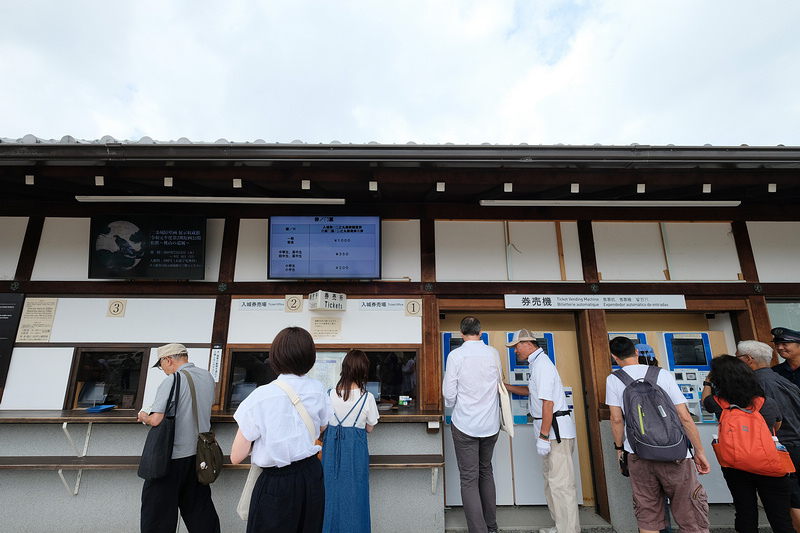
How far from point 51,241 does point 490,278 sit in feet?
16.4

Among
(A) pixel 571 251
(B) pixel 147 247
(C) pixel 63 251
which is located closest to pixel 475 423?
(A) pixel 571 251

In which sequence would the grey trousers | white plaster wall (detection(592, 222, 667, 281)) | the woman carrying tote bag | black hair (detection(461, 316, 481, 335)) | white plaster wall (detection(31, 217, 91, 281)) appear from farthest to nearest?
white plaster wall (detection(592, 222, 667, 281)) < white plaster wall (detection(31, 217, 91, 281)) < black hair (detection(461, 316, 481, 335)) < the grey trousers < the woman carrying tote bag

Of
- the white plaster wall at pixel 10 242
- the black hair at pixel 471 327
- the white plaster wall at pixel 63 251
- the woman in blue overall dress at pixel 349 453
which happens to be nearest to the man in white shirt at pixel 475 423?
the black hair at pixel 471 327

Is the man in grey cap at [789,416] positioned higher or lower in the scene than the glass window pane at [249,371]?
lower

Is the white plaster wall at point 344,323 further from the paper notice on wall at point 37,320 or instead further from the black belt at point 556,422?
the paper notice on wall at point 37,320

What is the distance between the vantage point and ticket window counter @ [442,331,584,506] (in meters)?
4.06

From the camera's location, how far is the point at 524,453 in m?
4.16

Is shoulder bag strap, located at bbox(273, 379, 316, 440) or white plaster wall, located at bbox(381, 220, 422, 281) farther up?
white plaster wall, located at bbox(381, 220, 422, 281)

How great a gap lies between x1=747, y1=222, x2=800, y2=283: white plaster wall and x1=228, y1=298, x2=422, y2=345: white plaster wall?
4037 millimetres

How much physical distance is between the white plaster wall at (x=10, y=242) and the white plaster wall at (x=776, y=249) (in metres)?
8.42

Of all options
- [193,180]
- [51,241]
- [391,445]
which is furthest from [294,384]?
[51,241]

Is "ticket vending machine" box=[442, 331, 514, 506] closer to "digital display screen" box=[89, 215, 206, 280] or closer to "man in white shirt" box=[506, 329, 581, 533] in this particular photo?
"man in white shirt" box=[506, 329, 581, 533]

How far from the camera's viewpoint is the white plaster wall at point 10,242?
13.9ft

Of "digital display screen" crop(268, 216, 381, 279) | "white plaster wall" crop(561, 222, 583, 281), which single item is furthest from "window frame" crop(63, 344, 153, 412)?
"white plaster wall" crop(561, 222, 583, 281)
